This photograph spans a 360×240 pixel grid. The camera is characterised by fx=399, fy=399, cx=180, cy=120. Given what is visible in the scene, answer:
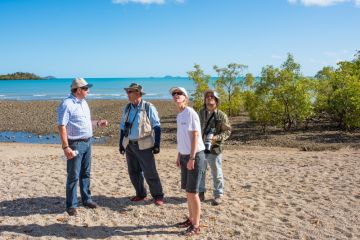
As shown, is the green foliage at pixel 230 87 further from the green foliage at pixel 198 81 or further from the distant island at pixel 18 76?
the distant island at pixel 18 76

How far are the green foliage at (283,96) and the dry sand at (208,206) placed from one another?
7712 millimetres

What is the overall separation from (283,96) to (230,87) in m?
5.51

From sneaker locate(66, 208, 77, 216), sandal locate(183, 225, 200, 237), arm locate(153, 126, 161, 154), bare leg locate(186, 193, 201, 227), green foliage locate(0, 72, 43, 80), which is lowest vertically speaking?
sandal locate(183, 225, 200, 237)

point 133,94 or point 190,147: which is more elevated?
point 133,94

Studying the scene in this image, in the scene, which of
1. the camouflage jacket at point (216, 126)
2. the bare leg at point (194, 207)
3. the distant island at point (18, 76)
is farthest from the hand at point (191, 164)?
the distant island at point (18, 76)

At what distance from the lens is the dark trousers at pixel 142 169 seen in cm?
617

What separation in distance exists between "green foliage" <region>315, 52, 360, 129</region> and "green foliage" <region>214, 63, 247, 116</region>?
4.38 meters

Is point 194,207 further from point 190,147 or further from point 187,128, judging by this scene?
point 187,128

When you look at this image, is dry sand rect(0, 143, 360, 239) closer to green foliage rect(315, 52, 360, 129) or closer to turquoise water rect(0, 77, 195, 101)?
green foliage rect(315, 52, 360, 129)

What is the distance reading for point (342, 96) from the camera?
17.2 meters

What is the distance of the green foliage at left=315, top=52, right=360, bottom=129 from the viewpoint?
16.7 m

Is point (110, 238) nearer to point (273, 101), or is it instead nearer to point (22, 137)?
point (273, 101)

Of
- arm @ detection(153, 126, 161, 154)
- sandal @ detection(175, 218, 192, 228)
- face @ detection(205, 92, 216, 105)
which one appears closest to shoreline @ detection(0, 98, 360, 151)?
face @ detection(205, 92, 216, 105)

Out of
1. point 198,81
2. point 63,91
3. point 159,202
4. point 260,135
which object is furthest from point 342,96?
point 63,91
